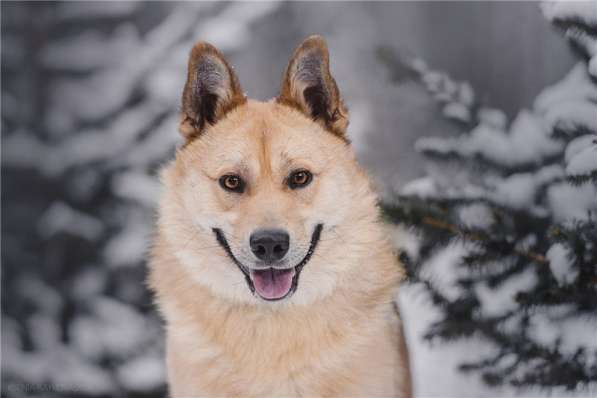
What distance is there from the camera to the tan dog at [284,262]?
6.72 feet

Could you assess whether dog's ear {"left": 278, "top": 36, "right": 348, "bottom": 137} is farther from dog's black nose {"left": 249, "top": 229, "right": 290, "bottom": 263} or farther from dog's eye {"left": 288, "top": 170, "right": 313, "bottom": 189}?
dog's black nose {"left": 249, "top": 229, "right": 290, "bottom": 263}

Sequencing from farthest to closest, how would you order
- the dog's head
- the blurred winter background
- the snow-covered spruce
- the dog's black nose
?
the blurred winter background, the snow-covered spruce, the dog's head, the dog's black nose

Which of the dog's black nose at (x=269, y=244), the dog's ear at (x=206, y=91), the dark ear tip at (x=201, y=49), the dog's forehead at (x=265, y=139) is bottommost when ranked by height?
the dog's black nose at (x=269, y=244)

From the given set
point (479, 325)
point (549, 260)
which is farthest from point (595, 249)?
point (479, 325)

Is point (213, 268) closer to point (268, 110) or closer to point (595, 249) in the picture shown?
point (268, 110)

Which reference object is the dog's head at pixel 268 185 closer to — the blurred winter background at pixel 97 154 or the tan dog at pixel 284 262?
the tan dog at pixel 284 262

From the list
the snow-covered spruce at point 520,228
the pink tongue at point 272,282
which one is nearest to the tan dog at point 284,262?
the pink tongue at point 272,282

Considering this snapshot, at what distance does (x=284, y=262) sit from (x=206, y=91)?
0.62 meters

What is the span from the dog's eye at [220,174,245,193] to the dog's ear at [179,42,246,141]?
A: 0.23 meters

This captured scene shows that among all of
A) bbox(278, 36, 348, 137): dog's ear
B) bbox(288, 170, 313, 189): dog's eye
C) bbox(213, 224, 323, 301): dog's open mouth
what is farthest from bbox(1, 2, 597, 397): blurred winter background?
bbox(213, 224, 323, 301): dog's open mouth

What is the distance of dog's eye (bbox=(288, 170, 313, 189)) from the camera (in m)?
2.09

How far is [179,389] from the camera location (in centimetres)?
214

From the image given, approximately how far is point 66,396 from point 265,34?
2.09 metres

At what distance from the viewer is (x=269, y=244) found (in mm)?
1910
